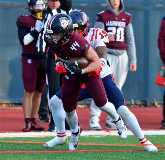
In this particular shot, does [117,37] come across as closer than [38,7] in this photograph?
No

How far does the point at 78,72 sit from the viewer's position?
460cm

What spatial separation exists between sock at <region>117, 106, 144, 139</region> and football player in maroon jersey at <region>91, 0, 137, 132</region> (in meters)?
2.43

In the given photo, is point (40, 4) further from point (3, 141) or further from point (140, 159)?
point (140, 159)

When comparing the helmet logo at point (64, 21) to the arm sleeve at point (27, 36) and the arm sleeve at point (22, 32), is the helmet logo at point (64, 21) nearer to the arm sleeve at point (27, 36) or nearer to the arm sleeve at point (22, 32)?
the arm sleeve at point (27, 36)

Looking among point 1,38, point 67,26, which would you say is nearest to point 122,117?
point 67,26

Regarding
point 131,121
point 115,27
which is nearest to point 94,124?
point 115,27

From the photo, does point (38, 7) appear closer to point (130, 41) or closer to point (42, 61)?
point (42, 61)

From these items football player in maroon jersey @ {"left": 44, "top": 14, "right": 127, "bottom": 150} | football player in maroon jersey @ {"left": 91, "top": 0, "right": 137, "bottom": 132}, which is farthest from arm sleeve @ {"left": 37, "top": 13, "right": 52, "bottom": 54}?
football player in maroon jersey @ {"left": 44, "top": 14, "right": 127, "bottom": 150}

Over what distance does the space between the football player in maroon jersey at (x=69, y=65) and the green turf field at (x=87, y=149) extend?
256 mm

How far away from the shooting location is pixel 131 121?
4.86 meters

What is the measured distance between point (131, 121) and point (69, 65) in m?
0.89

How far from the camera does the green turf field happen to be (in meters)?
4.52

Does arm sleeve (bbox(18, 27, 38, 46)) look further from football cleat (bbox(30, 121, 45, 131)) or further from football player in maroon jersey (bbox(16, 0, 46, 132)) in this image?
football cleat (bbox(30, 121, 45, 131))

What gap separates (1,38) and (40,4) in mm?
3872
